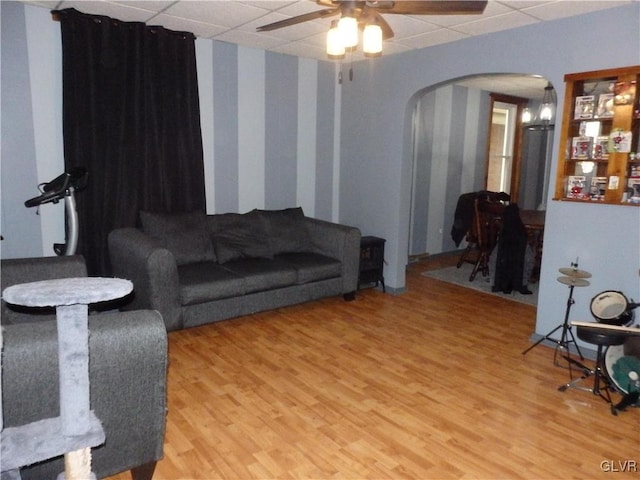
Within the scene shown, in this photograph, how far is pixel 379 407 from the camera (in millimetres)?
2678

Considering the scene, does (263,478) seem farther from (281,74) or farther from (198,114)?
(281,74)

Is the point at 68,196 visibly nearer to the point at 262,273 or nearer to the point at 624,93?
the point at 262,273

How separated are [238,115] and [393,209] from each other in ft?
6.11

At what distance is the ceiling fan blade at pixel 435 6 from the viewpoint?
2.28 metres

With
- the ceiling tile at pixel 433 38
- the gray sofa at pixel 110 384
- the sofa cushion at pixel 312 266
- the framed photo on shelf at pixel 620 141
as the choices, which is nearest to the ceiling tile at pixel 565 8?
the ceiling tile at pixel 433 38

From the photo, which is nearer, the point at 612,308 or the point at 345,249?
the point at 612,308

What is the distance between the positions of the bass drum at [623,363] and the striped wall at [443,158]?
366 centimetres

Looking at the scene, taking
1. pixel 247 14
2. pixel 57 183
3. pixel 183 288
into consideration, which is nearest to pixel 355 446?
pixel 183 288

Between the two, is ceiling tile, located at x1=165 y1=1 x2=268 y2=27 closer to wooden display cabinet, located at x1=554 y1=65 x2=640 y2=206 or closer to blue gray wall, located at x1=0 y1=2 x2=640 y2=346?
blue gray wall, located at x1=0 y1=2 x2=640 y2=346

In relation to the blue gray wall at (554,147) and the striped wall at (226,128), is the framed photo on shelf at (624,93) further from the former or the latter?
the striped wall at (226,128)

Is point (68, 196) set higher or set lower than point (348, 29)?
lower

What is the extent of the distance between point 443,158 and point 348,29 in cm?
455

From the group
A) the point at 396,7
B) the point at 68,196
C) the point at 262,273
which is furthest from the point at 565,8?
the point at 68,196

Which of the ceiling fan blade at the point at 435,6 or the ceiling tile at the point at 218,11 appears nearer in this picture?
the ceiling fan blade at the point at 435,6
